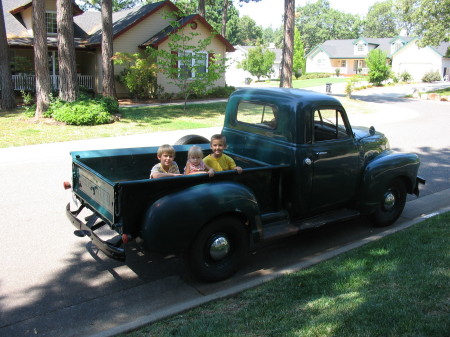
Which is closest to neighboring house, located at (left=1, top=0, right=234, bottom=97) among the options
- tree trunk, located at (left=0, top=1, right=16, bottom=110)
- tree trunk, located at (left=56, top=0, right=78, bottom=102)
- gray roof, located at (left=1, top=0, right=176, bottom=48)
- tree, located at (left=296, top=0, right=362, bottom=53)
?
gray roof, located at (left=1, top=0, right=176, bottom=48)

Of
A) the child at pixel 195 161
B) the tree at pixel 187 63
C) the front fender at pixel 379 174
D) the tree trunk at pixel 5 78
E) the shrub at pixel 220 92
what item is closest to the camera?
the child at pixel 195 161

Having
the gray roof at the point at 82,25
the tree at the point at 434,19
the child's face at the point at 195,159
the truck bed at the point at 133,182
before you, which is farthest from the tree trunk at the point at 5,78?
the tree at the point at 434,19

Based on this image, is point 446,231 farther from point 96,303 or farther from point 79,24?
point 79,24

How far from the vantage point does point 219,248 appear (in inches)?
178

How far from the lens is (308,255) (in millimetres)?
5348

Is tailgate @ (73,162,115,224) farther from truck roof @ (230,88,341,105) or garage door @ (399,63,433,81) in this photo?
garage door @ (399,63,433,81)

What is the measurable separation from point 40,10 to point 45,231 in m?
12.6

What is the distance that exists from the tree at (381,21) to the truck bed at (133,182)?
12245 cm

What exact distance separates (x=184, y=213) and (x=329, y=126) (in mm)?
2441

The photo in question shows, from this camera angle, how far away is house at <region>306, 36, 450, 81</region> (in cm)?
5850

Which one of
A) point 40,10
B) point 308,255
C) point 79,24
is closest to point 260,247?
point 308,255

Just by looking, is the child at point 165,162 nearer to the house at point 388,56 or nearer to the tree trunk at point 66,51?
the tree trunk at point 66,51

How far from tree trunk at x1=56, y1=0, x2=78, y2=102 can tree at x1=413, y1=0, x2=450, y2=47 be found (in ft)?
99.0

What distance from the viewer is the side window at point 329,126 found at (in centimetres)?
546
